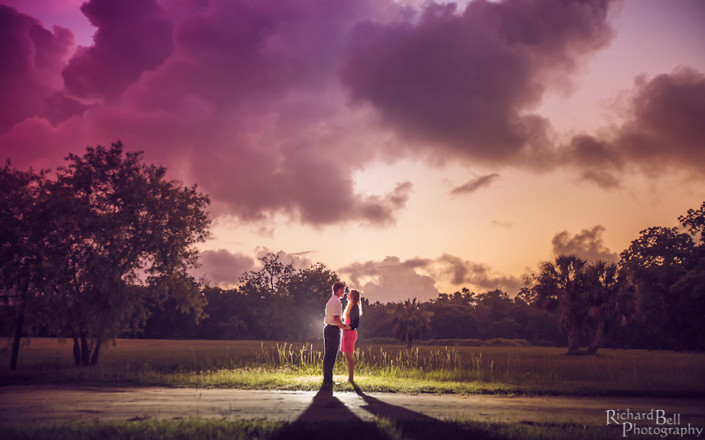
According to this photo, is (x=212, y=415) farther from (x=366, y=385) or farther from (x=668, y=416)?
(x=668, y=416)

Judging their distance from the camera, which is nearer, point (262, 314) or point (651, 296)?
point (651, 296)

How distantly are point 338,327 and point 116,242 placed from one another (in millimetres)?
11709

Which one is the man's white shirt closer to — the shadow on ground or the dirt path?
the dirt path

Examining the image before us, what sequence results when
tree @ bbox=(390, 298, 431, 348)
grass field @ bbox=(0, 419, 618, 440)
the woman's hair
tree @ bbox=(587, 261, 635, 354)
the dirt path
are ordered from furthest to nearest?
tree @ bbox=(390, 298, 431, 348) < tree @ bbox=(587, 261, 635, 354) < the woman's hair < the dirt path < grass field @ bbox=(0, 419, 618, 440)

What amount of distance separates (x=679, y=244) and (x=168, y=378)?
6754 cm

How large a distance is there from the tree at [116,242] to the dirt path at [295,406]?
22.2ft

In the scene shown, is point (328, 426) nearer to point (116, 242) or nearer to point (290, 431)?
point (290, 431)

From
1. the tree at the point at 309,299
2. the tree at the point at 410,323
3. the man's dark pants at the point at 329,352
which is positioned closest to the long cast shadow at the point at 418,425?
the man's dark pants at the point at 329,352

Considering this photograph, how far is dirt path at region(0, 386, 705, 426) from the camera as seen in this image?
885 centimetres

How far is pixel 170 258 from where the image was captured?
2148 centimetres

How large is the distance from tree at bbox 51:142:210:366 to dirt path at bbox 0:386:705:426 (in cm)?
677

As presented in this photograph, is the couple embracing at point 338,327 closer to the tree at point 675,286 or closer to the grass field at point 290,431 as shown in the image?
the grass field at point 290,431

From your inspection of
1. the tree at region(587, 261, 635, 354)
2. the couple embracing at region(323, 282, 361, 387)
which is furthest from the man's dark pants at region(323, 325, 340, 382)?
the tree at region(587, 261, 635, 354)

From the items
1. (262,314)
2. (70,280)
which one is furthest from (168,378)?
(262,314)
